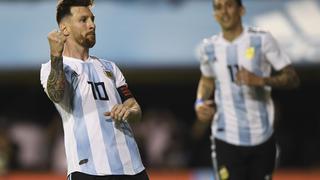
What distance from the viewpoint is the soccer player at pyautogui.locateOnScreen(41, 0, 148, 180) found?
235 inches

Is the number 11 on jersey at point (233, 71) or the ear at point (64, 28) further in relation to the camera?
the number 11 on jersey at point (233, 71)

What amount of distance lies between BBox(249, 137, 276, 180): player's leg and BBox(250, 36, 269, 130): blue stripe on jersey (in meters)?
0.18

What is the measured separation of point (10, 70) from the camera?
1403 centimetres

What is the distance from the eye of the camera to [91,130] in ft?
19.7

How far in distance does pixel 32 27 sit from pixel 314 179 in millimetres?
4440

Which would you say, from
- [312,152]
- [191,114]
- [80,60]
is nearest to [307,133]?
[312,152]

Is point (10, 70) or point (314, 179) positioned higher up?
point (10, 70)

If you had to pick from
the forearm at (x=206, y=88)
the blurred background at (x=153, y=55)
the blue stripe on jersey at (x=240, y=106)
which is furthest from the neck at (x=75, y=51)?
the blurred background at (x=153, y=55)

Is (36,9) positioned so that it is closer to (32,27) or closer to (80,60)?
(32,27)

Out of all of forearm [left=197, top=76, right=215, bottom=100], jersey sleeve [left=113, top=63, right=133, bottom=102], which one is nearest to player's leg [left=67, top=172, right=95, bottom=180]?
jersey sleeve [left=113, top=63, right=133, bottom=102]

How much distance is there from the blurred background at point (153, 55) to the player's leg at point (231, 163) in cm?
442

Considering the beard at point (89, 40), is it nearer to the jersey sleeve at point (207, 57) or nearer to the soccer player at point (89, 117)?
the soccer player at point (89, 117)

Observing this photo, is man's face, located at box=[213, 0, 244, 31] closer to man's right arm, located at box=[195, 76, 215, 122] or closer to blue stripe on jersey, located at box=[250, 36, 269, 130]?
blue stripe on jersey, located at box=[250, 36, 269, 130]

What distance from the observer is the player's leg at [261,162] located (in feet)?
26.2
